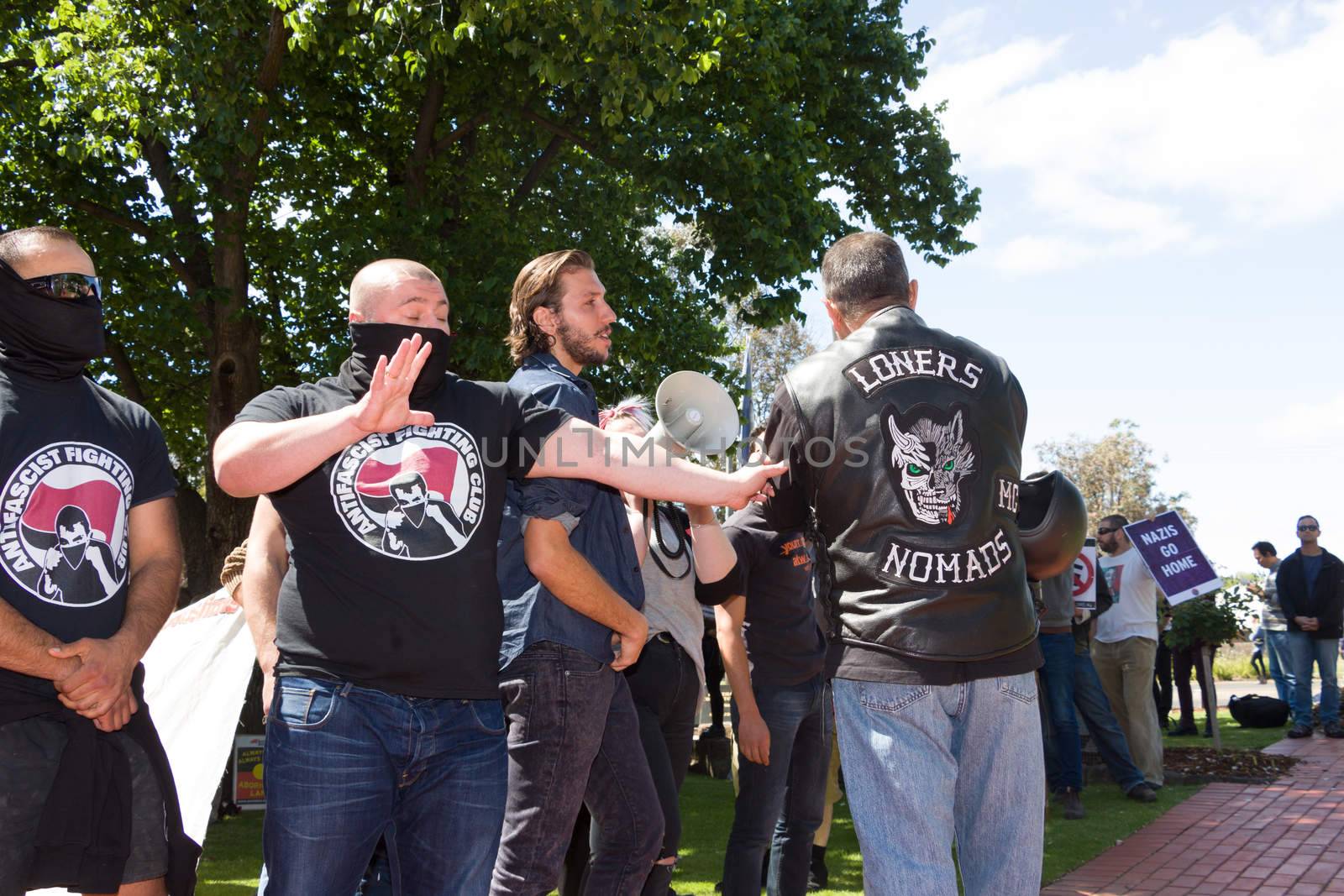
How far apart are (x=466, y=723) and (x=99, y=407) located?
130 cm

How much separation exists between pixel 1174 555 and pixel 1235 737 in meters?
3.69

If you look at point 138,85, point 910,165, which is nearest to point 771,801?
point 138,85

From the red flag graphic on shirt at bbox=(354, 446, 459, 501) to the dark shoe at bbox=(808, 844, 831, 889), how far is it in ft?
13.5

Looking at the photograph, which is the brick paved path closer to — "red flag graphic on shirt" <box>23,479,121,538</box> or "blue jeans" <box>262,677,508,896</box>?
"blue jeans" <box>262,677,508,896</box>

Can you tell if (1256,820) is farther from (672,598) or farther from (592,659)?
(592,659)

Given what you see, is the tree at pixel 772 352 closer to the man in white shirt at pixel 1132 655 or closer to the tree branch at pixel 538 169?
the tree branch at pixel 538 169

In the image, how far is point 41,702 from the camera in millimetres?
2775

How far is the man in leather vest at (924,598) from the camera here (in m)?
2.86

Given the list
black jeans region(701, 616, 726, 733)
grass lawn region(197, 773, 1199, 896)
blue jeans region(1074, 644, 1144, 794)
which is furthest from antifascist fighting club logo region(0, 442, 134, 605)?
black jeans region(701, 616, 726, 733)

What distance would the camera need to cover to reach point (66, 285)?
3.03m

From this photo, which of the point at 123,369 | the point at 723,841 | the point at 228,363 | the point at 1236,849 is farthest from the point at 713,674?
the point at 123,369

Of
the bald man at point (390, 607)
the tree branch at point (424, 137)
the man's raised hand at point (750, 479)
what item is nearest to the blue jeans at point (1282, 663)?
the tree branch at point (424, 137)

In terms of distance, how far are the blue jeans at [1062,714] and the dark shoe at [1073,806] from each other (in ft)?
0.15

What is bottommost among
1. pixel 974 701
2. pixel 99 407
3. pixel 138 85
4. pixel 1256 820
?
pixel 1256 820
